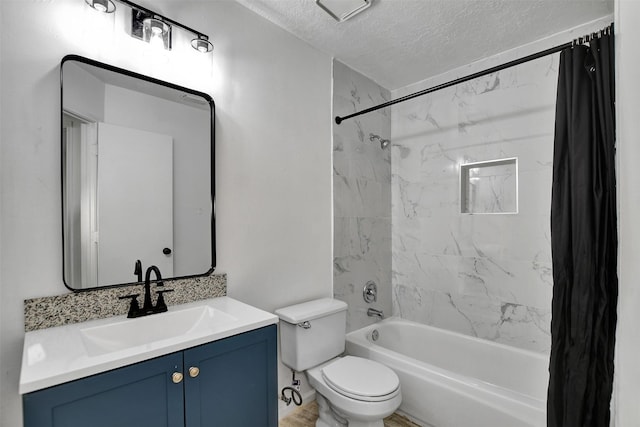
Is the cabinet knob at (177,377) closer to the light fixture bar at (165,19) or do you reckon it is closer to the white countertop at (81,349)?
the white countertop at (81,349)

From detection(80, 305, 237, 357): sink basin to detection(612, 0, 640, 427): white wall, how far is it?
1.28 metres

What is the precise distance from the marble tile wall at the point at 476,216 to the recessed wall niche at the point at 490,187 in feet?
0.10

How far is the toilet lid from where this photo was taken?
1681 millimetres

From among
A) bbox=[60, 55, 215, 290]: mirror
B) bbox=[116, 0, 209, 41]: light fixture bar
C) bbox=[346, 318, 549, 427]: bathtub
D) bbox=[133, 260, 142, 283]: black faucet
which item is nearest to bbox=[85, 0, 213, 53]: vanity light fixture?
bbox=[116, 0, 209, 41]: light fixture bar

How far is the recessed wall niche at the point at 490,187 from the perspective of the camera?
2.40 metres

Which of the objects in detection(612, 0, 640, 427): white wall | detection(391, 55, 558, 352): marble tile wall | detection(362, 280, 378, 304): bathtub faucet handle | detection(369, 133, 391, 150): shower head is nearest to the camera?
detection(612, 0, 640, 427): white wall

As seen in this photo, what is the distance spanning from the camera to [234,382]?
1.25 meters

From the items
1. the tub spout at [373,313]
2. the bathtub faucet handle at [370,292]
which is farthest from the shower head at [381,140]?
the tub spout at [373,313]

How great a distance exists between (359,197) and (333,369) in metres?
1.34

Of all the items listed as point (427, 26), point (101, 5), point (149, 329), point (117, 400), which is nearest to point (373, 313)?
point (149, 329)

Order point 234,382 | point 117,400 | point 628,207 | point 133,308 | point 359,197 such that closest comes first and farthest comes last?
point 628,207 < point 117,400 < point 234,382 < point 133,308 < point 359,197

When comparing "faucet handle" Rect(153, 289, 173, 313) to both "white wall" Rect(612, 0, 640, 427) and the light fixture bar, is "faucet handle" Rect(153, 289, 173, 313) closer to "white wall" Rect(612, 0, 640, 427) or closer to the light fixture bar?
the light fixture bar

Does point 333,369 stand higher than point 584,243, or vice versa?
point 584,243

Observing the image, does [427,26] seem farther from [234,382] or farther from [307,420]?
[307,420]
